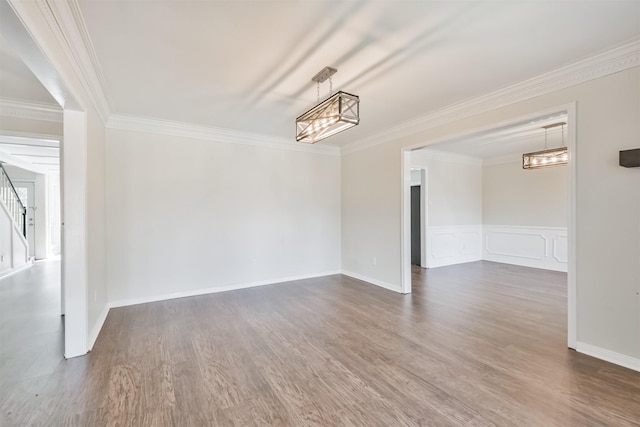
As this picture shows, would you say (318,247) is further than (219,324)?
Yes

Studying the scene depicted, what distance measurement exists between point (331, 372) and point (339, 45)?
2.70 m

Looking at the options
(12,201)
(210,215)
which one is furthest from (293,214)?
(12,201)

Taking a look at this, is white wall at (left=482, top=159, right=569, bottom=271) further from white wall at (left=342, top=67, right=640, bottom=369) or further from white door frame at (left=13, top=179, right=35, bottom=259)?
white door frame at (left=13, top=179, right=35, bottom=259)

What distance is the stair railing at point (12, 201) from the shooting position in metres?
Result: 6.37

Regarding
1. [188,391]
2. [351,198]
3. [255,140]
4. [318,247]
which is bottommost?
[188,391]

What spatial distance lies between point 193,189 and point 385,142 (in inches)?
129

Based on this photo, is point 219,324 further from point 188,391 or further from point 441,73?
point 441,73

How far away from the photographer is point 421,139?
4.14m

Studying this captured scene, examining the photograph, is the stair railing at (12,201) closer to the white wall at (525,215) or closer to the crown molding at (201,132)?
the crown molding at (201,132)

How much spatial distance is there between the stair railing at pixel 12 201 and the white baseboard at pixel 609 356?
10.1m

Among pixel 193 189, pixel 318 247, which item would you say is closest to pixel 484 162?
pixel 318 247

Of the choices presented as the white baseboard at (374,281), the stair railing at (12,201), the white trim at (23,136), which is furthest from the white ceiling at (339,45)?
the stair railing at (12,201)

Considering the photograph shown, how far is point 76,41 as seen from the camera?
6.84 ft

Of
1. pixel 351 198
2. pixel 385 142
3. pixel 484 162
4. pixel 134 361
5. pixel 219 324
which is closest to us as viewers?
pixel 134 361
